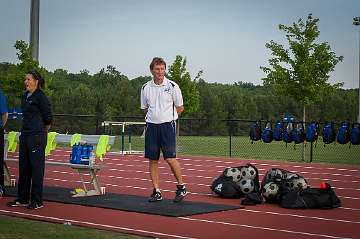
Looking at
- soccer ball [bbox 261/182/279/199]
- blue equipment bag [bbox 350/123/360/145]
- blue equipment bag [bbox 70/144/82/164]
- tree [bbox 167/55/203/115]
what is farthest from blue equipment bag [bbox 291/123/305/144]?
tree [bbox 167/55/203/115]

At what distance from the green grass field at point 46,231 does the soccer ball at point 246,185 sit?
13.3 feet

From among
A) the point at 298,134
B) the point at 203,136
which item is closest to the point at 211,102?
the point at 203,136

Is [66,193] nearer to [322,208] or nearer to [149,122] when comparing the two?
[149,122]

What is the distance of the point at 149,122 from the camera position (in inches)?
427

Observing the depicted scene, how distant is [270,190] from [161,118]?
2028 millimetres

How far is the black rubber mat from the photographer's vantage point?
9.71 m

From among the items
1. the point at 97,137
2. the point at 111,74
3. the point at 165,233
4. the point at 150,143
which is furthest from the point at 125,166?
the point at 111,74

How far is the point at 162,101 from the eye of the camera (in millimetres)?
10750

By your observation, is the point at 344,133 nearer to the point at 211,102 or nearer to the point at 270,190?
the point at 270,190

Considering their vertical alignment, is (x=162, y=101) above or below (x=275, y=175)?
above

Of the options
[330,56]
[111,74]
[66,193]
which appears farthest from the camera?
[111,74]

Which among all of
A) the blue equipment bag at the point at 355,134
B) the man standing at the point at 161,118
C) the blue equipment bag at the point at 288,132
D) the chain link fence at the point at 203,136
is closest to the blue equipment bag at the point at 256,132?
the blue equipment bag at the point at 288,132

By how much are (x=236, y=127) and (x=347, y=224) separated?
37.9 meters

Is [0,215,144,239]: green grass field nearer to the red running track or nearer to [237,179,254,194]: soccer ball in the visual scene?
the red running track
